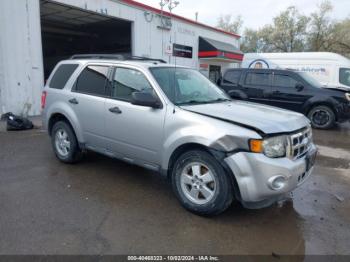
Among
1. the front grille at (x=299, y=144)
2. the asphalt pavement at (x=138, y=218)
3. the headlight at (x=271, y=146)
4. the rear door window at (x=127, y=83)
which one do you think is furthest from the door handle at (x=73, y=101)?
the front grille at (x=299, y=144)

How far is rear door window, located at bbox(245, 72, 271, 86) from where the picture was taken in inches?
403

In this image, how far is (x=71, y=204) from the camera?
3.82 metres

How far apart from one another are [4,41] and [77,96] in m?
6.18

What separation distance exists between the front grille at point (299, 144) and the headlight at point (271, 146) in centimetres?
11

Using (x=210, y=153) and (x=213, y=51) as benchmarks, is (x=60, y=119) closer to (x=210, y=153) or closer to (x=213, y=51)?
(x=210, y=153)

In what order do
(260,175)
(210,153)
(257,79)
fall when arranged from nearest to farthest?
(260,175)
(210,153)
(257,79)

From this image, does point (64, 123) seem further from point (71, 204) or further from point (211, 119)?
point (211, 119)

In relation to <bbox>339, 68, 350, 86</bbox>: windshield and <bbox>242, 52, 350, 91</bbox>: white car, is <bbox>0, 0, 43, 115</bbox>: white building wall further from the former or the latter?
<bbox>339, 68, 350, 86</bbox>: windshield

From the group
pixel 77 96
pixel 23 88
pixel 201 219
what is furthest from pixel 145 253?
pixel 23 88

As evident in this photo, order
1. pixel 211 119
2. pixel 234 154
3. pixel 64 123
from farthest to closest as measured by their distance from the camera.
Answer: pixel 64 123
pixel 211 119
pixel 234 154

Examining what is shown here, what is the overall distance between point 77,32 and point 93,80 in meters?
17.4

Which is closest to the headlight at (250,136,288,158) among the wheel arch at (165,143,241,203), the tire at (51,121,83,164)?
the wheel arch at (165,143,241,203)

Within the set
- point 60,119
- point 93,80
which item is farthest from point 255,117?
point 60,119

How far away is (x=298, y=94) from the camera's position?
975 centimetres
